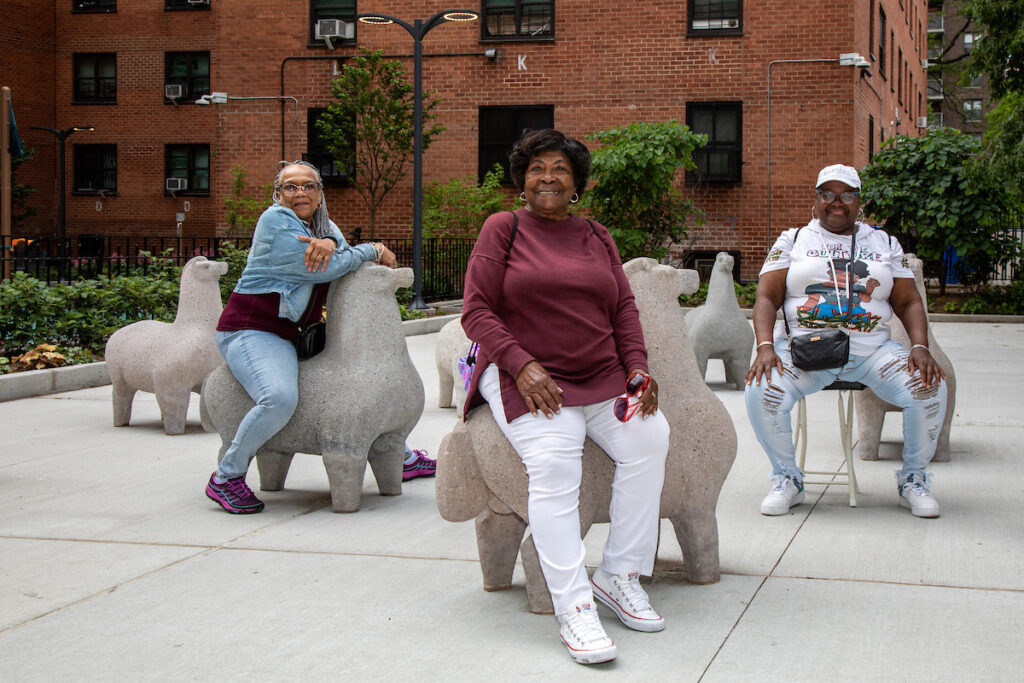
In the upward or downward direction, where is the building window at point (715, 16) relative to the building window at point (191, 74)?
downward

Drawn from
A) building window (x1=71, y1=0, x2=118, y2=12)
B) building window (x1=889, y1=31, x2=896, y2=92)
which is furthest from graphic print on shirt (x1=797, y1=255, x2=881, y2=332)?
building window (x1=71, y1=0, x2=118, y2=12)

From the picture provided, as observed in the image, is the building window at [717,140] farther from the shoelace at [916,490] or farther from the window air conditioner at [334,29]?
the shoelace at [916,490]

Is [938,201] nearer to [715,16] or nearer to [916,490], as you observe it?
[715,16]

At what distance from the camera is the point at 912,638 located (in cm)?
384

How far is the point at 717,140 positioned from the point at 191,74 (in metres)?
17.9

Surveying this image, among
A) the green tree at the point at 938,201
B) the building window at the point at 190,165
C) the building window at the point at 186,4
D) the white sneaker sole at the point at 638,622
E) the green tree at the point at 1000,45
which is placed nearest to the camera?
the white sneaker sole at the point at 638,622

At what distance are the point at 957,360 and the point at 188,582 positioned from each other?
10.9m

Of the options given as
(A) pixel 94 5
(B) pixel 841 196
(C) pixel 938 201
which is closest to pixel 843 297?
(B) pixel 841 196

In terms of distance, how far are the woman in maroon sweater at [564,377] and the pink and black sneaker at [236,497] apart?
212 centimetres

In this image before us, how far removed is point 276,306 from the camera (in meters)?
5.95

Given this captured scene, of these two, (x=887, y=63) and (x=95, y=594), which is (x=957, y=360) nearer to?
(x=95, y=594)

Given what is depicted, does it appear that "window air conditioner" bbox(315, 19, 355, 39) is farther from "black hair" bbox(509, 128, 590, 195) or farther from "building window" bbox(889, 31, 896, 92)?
"black hair" bbox(509, 128, 590, 195)

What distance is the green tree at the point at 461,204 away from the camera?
78.6 ft

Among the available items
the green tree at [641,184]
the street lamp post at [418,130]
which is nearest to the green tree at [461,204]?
the green tree at [641,184]
